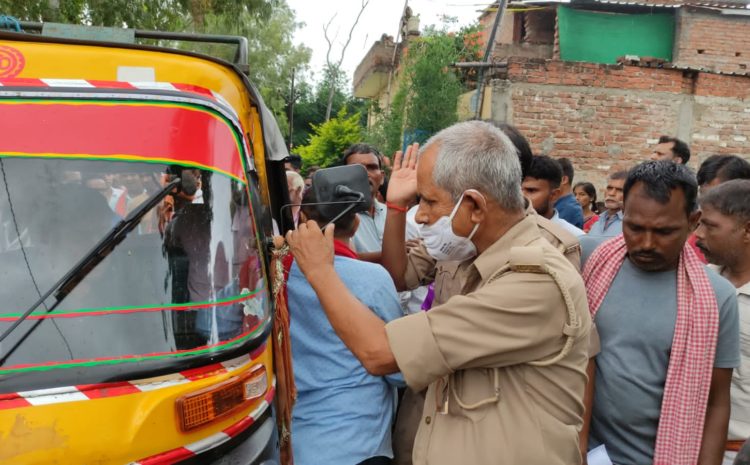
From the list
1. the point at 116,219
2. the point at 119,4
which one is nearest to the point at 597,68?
the point at 119,4

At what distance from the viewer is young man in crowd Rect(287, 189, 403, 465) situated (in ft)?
7.45

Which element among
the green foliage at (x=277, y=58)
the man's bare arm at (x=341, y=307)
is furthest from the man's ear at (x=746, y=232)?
the green foliage at (x=277, y=58)

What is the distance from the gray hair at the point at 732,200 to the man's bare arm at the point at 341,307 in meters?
1.60

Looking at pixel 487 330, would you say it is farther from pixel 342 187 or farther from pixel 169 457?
pixel 169 457

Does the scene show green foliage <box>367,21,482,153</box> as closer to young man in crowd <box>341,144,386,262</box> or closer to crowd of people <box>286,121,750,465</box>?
young man in crowd <box>341,144,386,262</box>

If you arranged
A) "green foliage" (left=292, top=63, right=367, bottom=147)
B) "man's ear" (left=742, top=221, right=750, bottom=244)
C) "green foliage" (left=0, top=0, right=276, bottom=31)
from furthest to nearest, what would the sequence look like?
1. "green foliage" (left=292, top=63, right=367, bottom=147)
2. "green foliage" (left=0, top=0, right=276, bottom=31)
3. "man's ear" (left=742, top=221, right=750, bottom=244)

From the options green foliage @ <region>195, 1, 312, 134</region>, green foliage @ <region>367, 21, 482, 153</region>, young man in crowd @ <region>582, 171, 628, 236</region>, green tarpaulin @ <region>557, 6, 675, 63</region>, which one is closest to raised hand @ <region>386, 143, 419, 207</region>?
young man in crowd @ <region>582, 171, 628, 236</region>

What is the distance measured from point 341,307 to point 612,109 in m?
10.5

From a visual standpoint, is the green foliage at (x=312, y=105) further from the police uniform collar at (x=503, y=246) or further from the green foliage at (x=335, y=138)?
the police uniform collar at (x=503, y=246)

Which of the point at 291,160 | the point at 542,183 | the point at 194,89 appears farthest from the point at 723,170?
the point at 194,89

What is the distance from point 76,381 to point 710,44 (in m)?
15.4

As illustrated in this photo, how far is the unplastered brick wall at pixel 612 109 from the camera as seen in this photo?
10828mm

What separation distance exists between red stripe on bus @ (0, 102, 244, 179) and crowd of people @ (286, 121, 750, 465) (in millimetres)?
439

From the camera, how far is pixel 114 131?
1.98 meters
